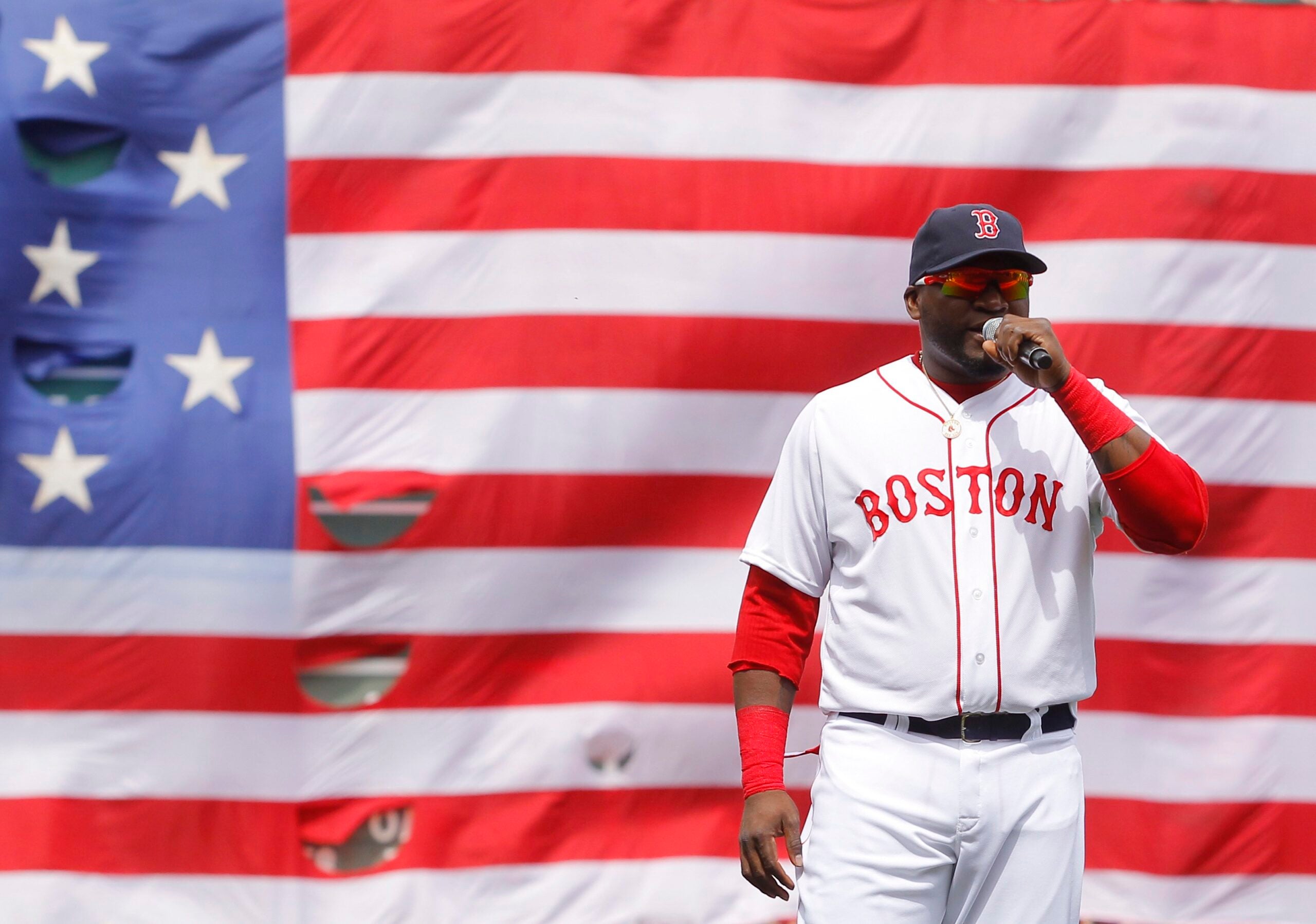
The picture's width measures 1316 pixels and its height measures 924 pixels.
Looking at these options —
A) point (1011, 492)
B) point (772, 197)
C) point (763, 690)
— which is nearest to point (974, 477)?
point (1011, 492)

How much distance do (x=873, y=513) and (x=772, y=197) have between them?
135 centimetres

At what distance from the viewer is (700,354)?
3.01 m

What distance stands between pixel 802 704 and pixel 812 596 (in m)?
1.05

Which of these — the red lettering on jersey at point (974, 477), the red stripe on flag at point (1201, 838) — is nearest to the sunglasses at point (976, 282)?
the red lettering on jersey at point (974, 477)

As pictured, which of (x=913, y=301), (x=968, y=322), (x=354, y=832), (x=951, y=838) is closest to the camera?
(x=951, y=838)

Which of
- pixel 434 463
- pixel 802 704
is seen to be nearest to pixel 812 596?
pixel 802 704

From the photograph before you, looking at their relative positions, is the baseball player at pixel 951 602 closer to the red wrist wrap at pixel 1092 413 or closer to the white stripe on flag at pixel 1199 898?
the red wrist wrap at pixel 1092 413

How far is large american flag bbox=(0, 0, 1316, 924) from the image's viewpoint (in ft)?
9.67

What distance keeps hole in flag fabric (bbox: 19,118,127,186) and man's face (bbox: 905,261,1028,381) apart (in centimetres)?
216

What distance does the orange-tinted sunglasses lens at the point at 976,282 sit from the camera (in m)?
1.90

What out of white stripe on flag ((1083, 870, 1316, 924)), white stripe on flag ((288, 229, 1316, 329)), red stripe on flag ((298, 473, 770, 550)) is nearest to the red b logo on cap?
white stripe on flag ((288, 229, 1316, 329))

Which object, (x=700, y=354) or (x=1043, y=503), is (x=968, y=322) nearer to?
(x=1043, y=503)

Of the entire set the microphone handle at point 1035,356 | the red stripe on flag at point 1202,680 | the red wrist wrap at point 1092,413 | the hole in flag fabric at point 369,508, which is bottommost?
the red stripe on flag at point 1202,680

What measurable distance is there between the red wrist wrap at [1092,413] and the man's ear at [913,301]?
33cm
